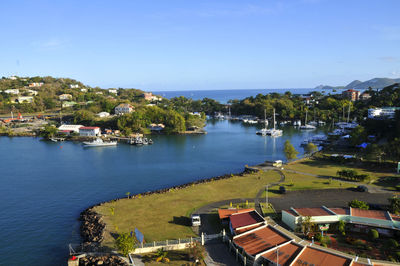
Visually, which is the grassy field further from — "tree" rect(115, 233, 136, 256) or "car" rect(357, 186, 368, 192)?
"car" rect(357, 186, 368, 192)

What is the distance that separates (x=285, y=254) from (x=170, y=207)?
12442 mm

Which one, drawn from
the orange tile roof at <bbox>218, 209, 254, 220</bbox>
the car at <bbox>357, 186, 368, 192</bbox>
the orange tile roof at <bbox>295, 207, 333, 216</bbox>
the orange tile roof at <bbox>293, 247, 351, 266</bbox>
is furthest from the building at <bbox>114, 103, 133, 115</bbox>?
the orange tile roof at <bbox>293, 247, 351, 266</bbox>

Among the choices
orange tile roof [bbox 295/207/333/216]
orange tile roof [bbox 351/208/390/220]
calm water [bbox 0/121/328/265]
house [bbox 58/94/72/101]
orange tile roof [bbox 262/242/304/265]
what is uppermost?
house [bbox 58/94/72/101]

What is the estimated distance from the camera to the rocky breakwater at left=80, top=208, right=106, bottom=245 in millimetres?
21281

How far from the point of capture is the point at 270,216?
2380 cm

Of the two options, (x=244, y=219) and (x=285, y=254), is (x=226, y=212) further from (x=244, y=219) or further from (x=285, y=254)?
(x=285, y=254)

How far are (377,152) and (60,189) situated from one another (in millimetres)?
42682

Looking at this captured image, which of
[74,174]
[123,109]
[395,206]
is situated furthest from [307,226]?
[123,109]

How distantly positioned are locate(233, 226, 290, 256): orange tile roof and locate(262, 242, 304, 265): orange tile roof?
0.52m

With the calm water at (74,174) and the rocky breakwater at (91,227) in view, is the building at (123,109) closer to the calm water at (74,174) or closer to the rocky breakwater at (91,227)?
the calm water at (74,174)

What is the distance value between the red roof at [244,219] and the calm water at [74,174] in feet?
41.8

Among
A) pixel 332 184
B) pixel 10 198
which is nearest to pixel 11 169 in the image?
pixel 10 198

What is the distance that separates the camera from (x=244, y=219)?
2153 cm

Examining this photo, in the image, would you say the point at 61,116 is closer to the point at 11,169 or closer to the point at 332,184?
the point at 11,169
